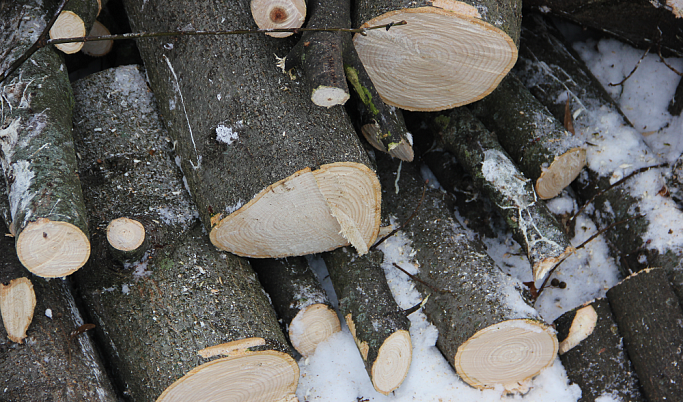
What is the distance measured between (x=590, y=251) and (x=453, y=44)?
1.66 meters

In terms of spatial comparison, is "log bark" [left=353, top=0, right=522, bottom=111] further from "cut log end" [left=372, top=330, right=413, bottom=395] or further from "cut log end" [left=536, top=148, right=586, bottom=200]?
"cut log end" [left=372, top=330, right=413, bottom=395]

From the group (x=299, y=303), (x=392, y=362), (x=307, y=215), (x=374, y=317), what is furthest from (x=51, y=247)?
(x=392, y=362)

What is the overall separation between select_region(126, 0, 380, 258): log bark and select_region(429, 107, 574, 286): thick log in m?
0.76

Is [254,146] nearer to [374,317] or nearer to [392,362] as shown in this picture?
[374,317]

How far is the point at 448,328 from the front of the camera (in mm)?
2305

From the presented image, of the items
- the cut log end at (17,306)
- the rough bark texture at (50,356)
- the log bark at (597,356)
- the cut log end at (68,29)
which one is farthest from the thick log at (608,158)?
the cut log end at (17,306)

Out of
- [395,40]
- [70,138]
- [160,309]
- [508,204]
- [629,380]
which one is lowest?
[629,380]

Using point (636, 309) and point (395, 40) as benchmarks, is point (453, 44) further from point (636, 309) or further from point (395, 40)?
point (636, 309)

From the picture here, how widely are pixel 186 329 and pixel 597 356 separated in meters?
2.05

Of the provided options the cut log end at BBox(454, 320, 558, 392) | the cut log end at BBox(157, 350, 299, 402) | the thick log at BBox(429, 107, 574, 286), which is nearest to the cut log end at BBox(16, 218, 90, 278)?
the cut log end at BBox(157, 350, 299, 402)

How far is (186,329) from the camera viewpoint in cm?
195

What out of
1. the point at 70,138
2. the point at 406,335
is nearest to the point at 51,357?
the point at 70,138

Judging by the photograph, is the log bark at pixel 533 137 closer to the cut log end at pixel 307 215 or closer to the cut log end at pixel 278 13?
the cut log end at pixel 307 215

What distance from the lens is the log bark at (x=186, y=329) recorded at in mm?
1930
